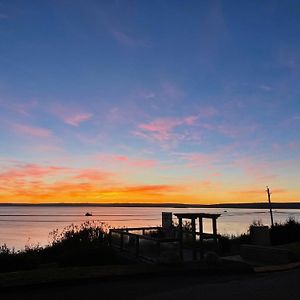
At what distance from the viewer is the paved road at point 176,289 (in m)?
8.99

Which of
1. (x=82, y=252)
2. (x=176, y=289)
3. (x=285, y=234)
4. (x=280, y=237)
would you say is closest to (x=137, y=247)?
(x=82, y=252)

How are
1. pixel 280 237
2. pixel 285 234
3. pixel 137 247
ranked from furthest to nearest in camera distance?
pixel 285 234
pixel 280 237
pixel 137 247

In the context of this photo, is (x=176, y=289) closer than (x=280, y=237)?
Yes

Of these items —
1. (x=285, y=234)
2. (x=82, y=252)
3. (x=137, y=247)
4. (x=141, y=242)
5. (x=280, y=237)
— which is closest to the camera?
(x=82, y=252)

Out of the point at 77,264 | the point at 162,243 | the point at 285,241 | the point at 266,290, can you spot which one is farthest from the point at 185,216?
the point at 285,241

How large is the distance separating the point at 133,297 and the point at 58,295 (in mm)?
1741

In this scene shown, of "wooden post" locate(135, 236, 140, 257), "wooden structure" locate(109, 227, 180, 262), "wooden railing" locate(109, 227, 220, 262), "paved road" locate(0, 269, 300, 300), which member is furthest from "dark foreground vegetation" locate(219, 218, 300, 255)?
"paved road" locate(0, 269, 300, 300)

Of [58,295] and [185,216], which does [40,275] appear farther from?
[185,216]

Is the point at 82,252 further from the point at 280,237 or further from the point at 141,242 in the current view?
the point at 280,237

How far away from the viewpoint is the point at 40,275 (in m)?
10.5

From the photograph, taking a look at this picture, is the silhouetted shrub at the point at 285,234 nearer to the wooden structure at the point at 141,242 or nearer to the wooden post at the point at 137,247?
the wooden structure at the point at 141,242

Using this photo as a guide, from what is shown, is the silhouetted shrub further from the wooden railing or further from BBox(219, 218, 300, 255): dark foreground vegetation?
the wooden railing

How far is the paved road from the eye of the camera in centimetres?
899

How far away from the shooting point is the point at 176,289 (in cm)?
979
